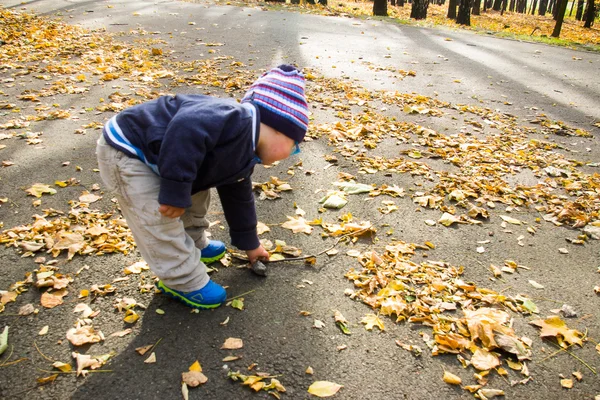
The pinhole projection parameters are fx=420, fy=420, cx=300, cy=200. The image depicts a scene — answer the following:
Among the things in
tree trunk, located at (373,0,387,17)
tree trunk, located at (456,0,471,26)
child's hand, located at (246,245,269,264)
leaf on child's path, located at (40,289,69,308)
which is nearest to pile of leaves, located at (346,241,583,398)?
child's hand, located at (246,245,269,264)

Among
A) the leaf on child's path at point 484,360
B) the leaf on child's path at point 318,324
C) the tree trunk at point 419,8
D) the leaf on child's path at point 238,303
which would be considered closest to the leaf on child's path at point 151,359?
the leaf on child's path at point 238,303

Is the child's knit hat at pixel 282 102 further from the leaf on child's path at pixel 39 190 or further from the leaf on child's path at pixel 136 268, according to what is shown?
the leaf on child's path at pixel 39 190

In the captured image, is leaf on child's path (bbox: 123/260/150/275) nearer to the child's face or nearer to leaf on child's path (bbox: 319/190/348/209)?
the child's face

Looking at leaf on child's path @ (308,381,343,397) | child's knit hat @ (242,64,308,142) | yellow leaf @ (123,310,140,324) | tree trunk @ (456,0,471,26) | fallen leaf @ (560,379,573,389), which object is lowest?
fallen leaf @ (560,379,573,389)

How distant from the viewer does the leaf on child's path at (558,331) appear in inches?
82.1

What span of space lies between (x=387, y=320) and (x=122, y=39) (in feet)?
25.7

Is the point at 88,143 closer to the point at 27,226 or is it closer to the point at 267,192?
the point at 27,226

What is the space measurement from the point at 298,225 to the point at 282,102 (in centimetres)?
118

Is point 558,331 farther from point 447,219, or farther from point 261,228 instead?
point 261,228

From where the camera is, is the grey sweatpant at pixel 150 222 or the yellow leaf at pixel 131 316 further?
the yellow leaf at pixel 131 316

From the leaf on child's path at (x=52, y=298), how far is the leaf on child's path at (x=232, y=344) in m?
0.90

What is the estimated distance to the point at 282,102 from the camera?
6.24ft

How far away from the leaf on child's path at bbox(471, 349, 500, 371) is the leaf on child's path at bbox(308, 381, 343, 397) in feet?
2.11

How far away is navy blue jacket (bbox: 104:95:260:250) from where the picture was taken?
167cm
